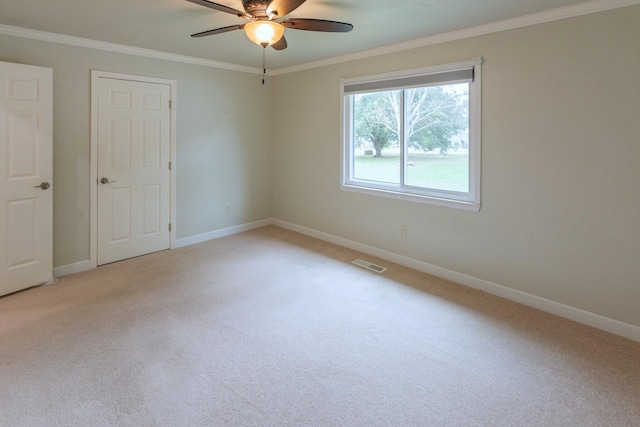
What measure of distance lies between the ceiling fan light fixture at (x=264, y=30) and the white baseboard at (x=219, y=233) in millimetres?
3087

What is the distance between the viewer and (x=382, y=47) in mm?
3871

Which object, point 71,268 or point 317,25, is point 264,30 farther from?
point 71,268

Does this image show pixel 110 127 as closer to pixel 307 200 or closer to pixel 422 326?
pixel 307 200

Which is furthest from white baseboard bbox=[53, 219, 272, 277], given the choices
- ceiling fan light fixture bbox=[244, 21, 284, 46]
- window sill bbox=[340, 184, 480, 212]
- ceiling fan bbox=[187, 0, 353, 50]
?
ceiling fan light fixture bbox=[244, 21, 284, 46]

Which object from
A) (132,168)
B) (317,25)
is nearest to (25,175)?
(132,168)

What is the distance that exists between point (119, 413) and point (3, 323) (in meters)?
1.62

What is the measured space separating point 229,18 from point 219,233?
2.95 metres

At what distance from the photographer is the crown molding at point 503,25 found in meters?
2.51

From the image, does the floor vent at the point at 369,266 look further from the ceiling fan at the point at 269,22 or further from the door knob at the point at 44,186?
the door knob at the point at 44,186

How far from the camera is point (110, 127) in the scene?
3859 mm

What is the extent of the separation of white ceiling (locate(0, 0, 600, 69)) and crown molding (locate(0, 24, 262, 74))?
0.27 ft

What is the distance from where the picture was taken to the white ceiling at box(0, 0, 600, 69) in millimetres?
2631

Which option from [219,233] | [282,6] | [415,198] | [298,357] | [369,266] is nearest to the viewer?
[282,6]

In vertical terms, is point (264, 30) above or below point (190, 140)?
above
